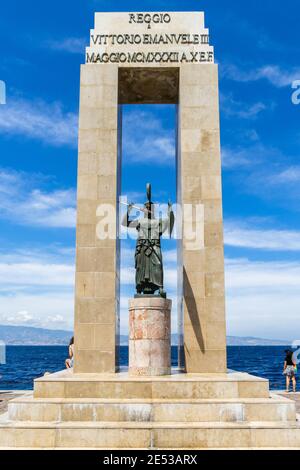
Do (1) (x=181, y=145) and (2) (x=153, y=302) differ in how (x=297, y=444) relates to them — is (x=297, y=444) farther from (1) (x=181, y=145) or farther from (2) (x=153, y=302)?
(1) (x=181, y=145)

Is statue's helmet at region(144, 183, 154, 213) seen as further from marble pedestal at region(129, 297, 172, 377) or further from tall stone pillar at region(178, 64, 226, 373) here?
marble pedestal at region(129, 297, 172, 377)

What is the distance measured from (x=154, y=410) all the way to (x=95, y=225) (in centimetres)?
773

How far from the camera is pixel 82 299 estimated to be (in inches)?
702

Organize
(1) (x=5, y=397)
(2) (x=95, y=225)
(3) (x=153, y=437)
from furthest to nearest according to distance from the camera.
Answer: (1) (x=5, y=397) → (2) (x=95, y=225) → (3) (x=153, y=437)

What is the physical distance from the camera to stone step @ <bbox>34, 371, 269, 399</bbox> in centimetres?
1427

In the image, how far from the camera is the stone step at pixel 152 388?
14273 millimetres

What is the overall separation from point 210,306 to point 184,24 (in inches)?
475

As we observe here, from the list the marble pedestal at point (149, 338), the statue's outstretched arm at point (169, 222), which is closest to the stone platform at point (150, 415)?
the marble pedestal at point (149, 338)

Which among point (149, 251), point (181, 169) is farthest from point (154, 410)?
point (181, 169)

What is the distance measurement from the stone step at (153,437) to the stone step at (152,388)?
1.60 m

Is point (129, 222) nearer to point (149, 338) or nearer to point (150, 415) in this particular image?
point (149, 338)

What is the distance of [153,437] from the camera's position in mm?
12625

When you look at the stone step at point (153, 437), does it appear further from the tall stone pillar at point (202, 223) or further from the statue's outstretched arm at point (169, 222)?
the statue's outstretched arm at point (169, 222)
